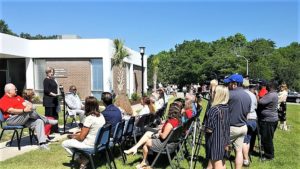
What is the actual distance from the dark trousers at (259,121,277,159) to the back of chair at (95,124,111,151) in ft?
11.4

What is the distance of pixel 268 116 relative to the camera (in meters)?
7.34

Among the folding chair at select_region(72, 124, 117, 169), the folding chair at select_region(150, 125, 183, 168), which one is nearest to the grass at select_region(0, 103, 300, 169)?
the folding chair at select_region(150, 125, 183, 168)

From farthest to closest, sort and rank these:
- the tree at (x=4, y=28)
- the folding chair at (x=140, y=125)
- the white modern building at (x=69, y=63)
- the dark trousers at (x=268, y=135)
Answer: the tree at (x=4, y=28) → the white modern building at (x=69, y=63) → the folding chair at (x=140, y=125) → the dark trousers at (x=268, y=135)

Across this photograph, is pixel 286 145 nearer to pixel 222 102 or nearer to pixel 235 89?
pixel 235 89

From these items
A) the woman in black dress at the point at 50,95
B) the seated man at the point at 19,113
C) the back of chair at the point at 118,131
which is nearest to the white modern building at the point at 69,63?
the woman in black dress at the point at 50,95

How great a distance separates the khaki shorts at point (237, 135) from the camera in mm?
5613

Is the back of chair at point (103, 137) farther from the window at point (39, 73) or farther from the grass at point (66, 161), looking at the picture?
the window at point (39, 73)

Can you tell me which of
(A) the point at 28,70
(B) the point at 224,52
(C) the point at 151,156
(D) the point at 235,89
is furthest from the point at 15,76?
(B) the point at 224,52

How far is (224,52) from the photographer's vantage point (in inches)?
2611

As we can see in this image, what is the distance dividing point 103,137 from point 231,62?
5761cm

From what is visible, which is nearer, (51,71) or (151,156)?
(151,156)

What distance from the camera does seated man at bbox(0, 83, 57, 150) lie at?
7.41m

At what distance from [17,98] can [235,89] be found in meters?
4.72

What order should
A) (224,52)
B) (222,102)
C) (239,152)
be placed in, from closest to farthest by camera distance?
(222,102)
(239,152)
(224,52)
